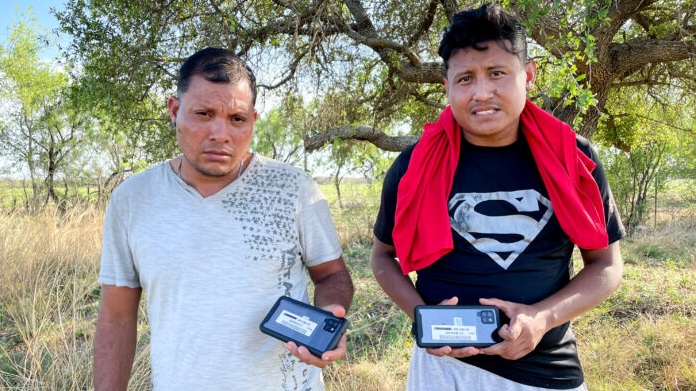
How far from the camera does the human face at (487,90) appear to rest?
1.64 m

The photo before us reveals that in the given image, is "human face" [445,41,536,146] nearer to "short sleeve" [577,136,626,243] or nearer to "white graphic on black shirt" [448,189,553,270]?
"white graphic on black shirt" [448,189,553,270]

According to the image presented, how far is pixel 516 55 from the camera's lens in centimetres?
169

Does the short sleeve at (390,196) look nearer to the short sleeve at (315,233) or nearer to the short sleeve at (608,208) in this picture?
the short sleeve at (315,233)

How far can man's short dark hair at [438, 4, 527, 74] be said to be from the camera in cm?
167

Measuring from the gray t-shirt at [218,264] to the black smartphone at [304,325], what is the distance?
0.29 ft

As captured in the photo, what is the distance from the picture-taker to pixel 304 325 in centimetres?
149

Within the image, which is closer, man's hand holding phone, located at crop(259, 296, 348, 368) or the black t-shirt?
man's hand holding phone, located at crop(259, 296, 348, 368)

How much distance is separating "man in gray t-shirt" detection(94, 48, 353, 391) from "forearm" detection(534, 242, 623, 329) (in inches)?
26.6

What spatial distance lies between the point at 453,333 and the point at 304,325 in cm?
46

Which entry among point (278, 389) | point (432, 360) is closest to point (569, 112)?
point (432, 360)

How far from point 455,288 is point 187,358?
36.3 inches

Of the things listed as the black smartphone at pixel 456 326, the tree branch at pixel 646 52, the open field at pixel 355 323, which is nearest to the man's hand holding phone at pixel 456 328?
the black smartphone at pixel 456 326

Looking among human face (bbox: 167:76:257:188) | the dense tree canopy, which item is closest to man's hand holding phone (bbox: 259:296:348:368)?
human face (bbox: 167:76:257:188)

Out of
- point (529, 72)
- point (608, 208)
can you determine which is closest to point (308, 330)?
A: point (608, 208)
